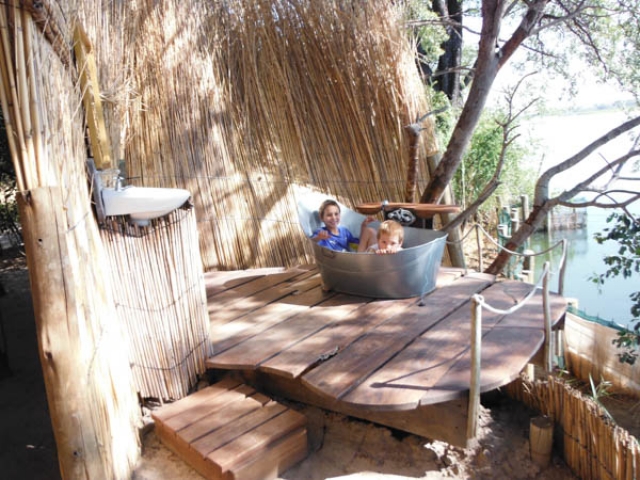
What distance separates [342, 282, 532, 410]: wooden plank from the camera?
6.27ft

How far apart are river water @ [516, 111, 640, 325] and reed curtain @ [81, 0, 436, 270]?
265cm

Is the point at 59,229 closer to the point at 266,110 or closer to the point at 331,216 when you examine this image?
the point at 331,216

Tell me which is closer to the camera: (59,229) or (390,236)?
(59,229)

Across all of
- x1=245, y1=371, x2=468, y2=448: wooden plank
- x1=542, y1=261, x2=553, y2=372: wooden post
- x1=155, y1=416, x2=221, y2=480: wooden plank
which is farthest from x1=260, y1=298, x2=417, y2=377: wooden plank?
x1=542, y1=261, x2=553, y2=372: wooden post

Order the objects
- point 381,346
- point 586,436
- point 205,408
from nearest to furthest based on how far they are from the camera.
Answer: point 586,436 < point 205,408 < point 381,346

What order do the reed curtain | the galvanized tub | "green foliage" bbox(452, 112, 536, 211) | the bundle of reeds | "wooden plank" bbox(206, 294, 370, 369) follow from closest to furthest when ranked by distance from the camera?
the bundle of reeds, "wooden plank" bbox(206, 294, 370, 369), the galvanized tub, the reed curtain, "green foliage" bbox(452, 112, 536, 211)

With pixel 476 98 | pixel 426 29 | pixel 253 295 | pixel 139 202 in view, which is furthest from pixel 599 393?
pixel 426 29

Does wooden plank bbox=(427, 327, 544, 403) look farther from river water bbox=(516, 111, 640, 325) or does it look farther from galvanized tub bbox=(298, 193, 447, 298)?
river water bbox=(516, 111, 640, 325)

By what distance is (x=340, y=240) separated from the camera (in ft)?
10.6

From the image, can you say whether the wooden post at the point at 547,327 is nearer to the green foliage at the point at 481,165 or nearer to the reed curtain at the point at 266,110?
the reed curtain at the point at 266,110

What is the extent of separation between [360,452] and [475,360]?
28.8 inches

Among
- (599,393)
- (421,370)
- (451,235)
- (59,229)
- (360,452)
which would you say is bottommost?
(599,393)

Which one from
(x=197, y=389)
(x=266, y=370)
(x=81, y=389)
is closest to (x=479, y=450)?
(x=266, y=370)

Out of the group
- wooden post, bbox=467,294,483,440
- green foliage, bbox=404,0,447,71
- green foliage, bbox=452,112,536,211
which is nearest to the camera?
wooden post, bbox=467,294,483,440
